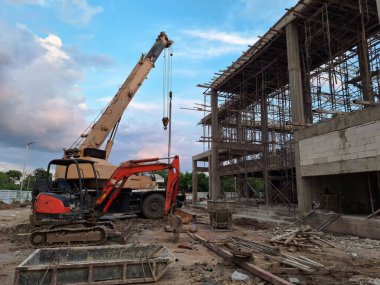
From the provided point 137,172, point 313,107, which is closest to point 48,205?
point 137,172

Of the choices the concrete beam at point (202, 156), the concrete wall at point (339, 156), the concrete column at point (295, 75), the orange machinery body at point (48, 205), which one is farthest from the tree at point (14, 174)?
the concrete wall at point (339, 156)

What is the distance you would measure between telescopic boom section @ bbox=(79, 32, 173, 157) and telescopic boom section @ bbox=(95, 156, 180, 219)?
4506 millimetres

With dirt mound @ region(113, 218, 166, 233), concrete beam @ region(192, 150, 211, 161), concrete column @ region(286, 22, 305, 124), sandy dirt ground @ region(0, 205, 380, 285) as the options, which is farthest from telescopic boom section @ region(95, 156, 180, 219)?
concrete beam @ region(192, 150, 211, 161)

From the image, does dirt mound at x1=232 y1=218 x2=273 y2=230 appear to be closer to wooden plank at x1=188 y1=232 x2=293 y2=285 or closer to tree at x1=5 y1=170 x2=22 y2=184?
wooden plank at x1=188 y1=232 x2=293 y2=285

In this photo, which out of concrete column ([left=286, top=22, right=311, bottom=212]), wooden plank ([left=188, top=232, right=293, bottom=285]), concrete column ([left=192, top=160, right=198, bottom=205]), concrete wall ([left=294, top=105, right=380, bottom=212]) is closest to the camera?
wooden plank ([left=188, top=232, right=293, bottom=285])

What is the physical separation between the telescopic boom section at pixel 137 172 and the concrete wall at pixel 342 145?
23.8 feet

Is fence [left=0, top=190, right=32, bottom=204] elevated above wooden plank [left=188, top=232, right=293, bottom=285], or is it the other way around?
fence [left=0, top=190, right=32, bottom=204]

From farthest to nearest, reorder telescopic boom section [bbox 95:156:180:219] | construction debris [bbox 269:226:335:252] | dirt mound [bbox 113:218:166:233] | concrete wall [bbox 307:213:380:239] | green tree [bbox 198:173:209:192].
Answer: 1. green tree [bbox 198:173:209:192]
2. dirt mound [bbox 113:218:166:233]
3. telescopic boom section [bbox 95:156:180:219]
4. concrete wall [bbox 307:213:380:239]
5. construction debris [bbox 269:226:335:252]

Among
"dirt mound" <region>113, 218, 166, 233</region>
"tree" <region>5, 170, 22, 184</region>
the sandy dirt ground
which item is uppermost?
"tree" <region>5, 170, 22, 184</region>

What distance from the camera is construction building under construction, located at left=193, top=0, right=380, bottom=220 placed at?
550 inches

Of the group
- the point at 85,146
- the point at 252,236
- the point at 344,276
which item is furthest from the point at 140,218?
the point at 344,276

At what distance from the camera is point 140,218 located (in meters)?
17.1

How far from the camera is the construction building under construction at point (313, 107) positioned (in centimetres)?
1398

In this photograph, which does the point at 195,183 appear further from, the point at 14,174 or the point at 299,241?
the point at 14,174
